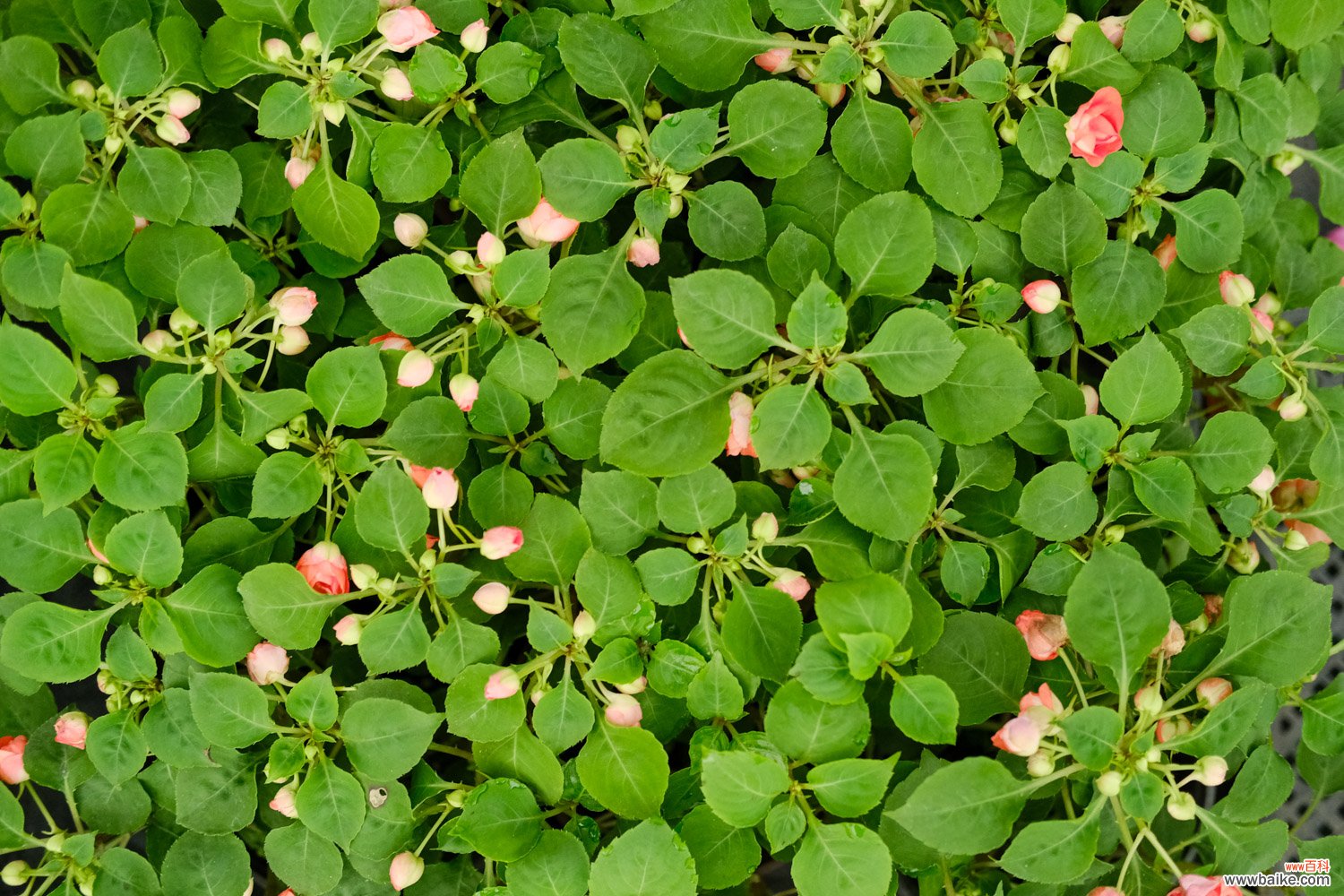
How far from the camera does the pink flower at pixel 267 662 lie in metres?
0.91

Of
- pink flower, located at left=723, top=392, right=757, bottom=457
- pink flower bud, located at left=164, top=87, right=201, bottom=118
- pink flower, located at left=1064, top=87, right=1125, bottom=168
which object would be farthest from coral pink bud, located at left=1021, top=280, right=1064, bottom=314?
pink flower bud, located at left=164, top=87, right=201, bottom=118

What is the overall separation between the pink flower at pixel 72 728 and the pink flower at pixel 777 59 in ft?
2.92

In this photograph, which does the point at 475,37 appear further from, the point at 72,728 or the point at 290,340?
the point at 72,728

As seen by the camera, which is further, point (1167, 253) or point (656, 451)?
point (1167, 253)

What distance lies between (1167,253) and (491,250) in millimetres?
664

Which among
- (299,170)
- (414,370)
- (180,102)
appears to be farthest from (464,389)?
(180,102)

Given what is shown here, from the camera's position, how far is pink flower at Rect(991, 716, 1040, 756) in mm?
829

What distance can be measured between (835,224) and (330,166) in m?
0.47

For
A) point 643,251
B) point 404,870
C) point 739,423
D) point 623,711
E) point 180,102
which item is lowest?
point 404,870

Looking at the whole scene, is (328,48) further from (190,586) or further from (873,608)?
(873,608)

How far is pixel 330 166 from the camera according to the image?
94 cm

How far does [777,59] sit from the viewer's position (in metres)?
0.95

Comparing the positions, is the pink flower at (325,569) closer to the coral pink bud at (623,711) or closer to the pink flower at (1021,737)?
the coral pink bud at (623,711)

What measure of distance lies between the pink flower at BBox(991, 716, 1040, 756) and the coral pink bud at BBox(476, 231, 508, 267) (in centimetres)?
58
